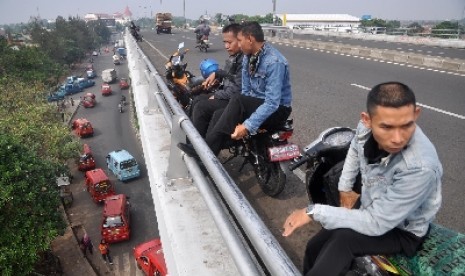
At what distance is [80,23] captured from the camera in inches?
3912

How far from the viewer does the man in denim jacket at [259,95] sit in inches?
142

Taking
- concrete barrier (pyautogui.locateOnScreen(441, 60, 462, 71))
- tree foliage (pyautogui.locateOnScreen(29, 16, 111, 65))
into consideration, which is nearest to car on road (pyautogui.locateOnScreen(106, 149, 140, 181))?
concrete barrier (pyautogui.locateOnScreen(441, 60, 462, 71))

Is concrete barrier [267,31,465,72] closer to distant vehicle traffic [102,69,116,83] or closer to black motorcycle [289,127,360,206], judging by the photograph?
black motorcycle [289,127,360,206]

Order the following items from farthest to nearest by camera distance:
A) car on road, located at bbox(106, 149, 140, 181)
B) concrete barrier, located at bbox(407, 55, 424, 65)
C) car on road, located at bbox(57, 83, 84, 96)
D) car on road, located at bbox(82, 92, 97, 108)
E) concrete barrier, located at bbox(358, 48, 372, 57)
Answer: car on road, located at bbox(57, 83, 84, 96) < car on road, located at bbox(82, 92, 97, 108) < car on road, located at bbox(106, 149, 140, 181) < concrete barrier, located at bbox(358, 48, 372, 57) < concrete barrier, located at bbox(407, 55, 424, 65)

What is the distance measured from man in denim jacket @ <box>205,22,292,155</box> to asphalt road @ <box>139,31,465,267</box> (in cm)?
75

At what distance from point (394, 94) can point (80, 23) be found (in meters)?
111

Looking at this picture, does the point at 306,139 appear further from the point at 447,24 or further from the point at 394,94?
the point at 447,24

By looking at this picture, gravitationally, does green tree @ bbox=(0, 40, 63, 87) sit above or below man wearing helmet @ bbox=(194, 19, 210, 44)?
below

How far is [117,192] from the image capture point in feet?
94.0

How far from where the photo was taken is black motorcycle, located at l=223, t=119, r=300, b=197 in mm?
3615

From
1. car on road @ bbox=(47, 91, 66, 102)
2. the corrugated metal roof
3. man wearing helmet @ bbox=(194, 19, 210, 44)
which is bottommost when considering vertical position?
car on road @ bbox=(47, 91, 66, 102)

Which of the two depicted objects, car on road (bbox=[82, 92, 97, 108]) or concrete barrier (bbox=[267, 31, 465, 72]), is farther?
car on road (bbox=[82, 92, 97, 108])

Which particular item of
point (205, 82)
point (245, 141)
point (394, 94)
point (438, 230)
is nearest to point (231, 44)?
point (205, 82)

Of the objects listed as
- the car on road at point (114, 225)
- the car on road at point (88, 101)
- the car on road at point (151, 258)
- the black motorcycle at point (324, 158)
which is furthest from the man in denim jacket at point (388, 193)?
the car on road at point (88, 101)
